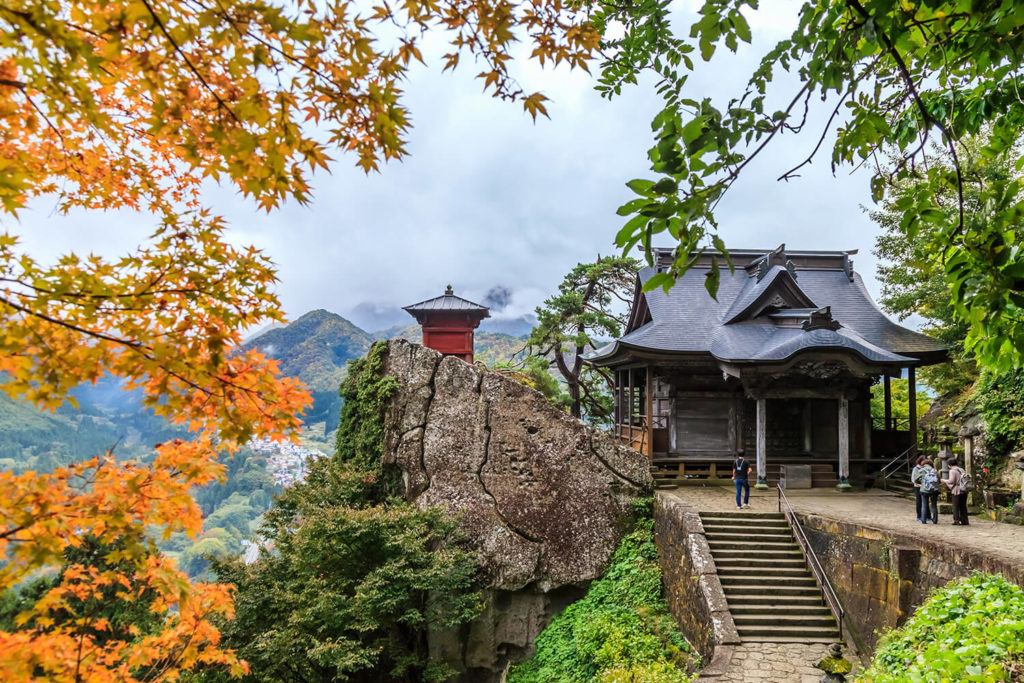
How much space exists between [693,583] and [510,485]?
420cm

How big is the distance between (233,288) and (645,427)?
1305 centimetres

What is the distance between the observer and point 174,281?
2.67m

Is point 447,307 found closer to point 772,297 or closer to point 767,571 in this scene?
point 772,297

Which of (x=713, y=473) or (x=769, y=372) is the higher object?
(x=769, y=372)

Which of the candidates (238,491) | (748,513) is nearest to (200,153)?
(748,513)

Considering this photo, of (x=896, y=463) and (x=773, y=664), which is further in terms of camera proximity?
(x=896, y=463)

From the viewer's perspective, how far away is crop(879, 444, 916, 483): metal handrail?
13898mm

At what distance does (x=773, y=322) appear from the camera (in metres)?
15.7

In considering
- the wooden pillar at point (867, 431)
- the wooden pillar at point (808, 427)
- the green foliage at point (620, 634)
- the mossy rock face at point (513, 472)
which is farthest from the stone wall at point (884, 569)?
the wooden pillar at point (808, 427)

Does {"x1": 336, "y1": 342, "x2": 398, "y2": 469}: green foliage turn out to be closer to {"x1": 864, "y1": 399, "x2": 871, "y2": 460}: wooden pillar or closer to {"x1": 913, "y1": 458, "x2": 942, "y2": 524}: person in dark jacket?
{"x1": 913, "y1": 458, "x2": 942, "y2": 524}: person in dark jacket

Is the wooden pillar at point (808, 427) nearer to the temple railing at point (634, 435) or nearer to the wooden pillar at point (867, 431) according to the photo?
the wooden pillar at point (867, 431)

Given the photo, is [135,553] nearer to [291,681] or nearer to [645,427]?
[291,681]

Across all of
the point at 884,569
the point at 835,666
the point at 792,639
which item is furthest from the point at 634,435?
the point at 835,666

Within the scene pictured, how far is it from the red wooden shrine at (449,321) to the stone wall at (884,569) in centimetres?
1170
